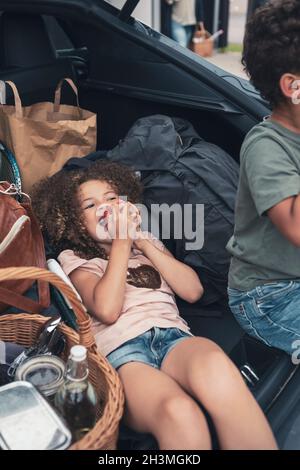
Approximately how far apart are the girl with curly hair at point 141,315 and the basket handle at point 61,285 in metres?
0.19

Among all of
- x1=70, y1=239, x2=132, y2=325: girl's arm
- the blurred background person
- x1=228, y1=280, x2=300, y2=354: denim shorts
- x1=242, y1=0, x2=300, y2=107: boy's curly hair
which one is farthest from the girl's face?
the blurred background person

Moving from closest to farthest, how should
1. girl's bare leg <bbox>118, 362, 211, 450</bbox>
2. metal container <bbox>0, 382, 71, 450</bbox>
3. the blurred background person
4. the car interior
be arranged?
1. metal container <bbox>0, 382, 71, 450</bbox>
2. girl's bare leg <bbox>118, 362, 211, 450</bbox>
3. the car interior
4. the blurred background person

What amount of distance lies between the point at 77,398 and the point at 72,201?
2.45ft

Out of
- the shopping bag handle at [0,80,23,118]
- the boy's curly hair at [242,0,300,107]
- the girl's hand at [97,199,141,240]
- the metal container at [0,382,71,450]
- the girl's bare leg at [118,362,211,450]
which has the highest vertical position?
the boy's curly hair at [242,0,300,107]

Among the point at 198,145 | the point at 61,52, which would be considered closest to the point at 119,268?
the point at 198,145

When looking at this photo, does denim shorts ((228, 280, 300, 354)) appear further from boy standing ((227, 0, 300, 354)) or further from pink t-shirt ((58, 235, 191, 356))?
pink t-shirt ((58, 235, 191, 356))

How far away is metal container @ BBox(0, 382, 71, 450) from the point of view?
95 centimetres

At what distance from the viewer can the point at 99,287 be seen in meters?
1.41

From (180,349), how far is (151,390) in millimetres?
159

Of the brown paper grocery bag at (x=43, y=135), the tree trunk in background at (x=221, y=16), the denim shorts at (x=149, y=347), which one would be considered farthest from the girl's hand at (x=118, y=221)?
the tree trunk in background at (x=221, y=16)

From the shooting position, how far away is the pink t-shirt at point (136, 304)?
138 centimetres

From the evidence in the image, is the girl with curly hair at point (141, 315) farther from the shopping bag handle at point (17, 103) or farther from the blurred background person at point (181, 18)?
the blurred background person at point (181, 18)

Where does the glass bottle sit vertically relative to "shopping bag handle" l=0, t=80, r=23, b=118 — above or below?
below

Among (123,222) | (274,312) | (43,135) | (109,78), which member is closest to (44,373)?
(123,222)
